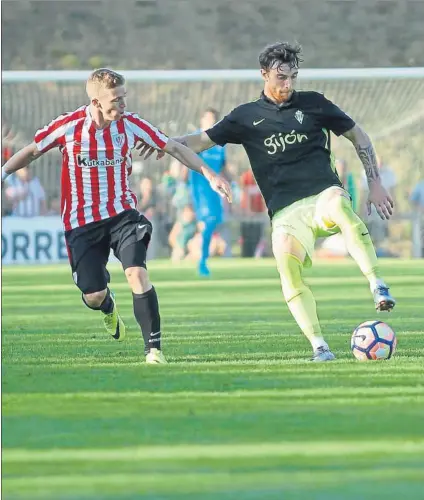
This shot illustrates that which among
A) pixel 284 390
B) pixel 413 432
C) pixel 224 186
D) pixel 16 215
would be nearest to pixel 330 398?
pixel 284 390

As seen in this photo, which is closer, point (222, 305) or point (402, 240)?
point (222, 305)

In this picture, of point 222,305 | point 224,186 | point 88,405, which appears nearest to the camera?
point 88,405

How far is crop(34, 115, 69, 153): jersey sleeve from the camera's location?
32.1ft

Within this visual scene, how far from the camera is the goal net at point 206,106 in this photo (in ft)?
93.5

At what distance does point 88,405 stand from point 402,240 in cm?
2389

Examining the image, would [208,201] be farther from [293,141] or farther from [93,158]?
[293,141]

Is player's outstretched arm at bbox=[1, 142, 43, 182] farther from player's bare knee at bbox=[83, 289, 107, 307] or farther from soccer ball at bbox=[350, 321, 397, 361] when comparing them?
soccer ball at bbox=[350, 321, 397, 361]

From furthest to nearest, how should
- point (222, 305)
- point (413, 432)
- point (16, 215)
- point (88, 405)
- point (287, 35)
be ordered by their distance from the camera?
1. point (287, 35)
2. point (16, 215)
3. point (222, 305)
4. point (88, 405)
5. point (413, 432)

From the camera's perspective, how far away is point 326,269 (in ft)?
76.2

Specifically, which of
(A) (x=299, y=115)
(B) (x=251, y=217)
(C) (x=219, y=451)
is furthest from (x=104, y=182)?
(B) (x=251, y=217)

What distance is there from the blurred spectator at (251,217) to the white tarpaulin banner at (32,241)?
4.27 m

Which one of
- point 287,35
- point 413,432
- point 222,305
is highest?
point 287,35

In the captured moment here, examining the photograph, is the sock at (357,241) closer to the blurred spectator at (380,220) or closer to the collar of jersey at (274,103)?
the collar of jersey at (274,103)

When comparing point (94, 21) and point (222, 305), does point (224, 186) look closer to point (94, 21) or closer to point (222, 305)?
point (222, 305)
